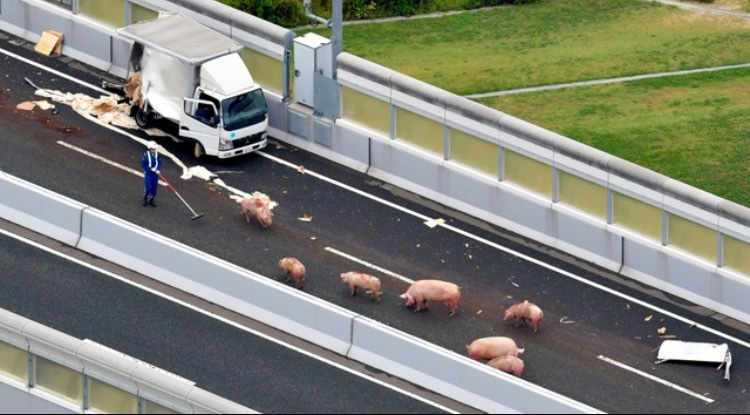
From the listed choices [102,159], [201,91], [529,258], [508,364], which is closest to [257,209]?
[201,91]

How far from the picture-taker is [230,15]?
6056cm

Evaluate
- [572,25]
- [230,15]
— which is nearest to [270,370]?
[230,15]

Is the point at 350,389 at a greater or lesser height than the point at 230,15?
lesser

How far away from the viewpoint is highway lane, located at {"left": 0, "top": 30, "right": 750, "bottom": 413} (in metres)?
51.6

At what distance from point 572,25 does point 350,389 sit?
2808 centimetres

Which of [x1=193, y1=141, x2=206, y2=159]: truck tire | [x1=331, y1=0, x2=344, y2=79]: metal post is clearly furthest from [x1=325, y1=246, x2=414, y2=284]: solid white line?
[x1=331, y1=0, x2=344, y2=79]: metal post

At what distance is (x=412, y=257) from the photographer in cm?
5550

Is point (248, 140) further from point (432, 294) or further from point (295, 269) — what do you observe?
point (432, 294)

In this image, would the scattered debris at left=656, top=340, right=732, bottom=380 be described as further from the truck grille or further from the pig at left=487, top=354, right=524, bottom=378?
the truck grille

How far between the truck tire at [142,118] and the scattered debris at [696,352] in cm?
1524

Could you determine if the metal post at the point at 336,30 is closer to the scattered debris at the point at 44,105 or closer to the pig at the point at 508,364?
the scattered debris at the point at 44,105

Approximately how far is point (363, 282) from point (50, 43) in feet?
47.8

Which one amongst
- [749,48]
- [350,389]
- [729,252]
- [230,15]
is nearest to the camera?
[350,389]

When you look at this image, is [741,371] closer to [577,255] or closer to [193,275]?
[577,255]
